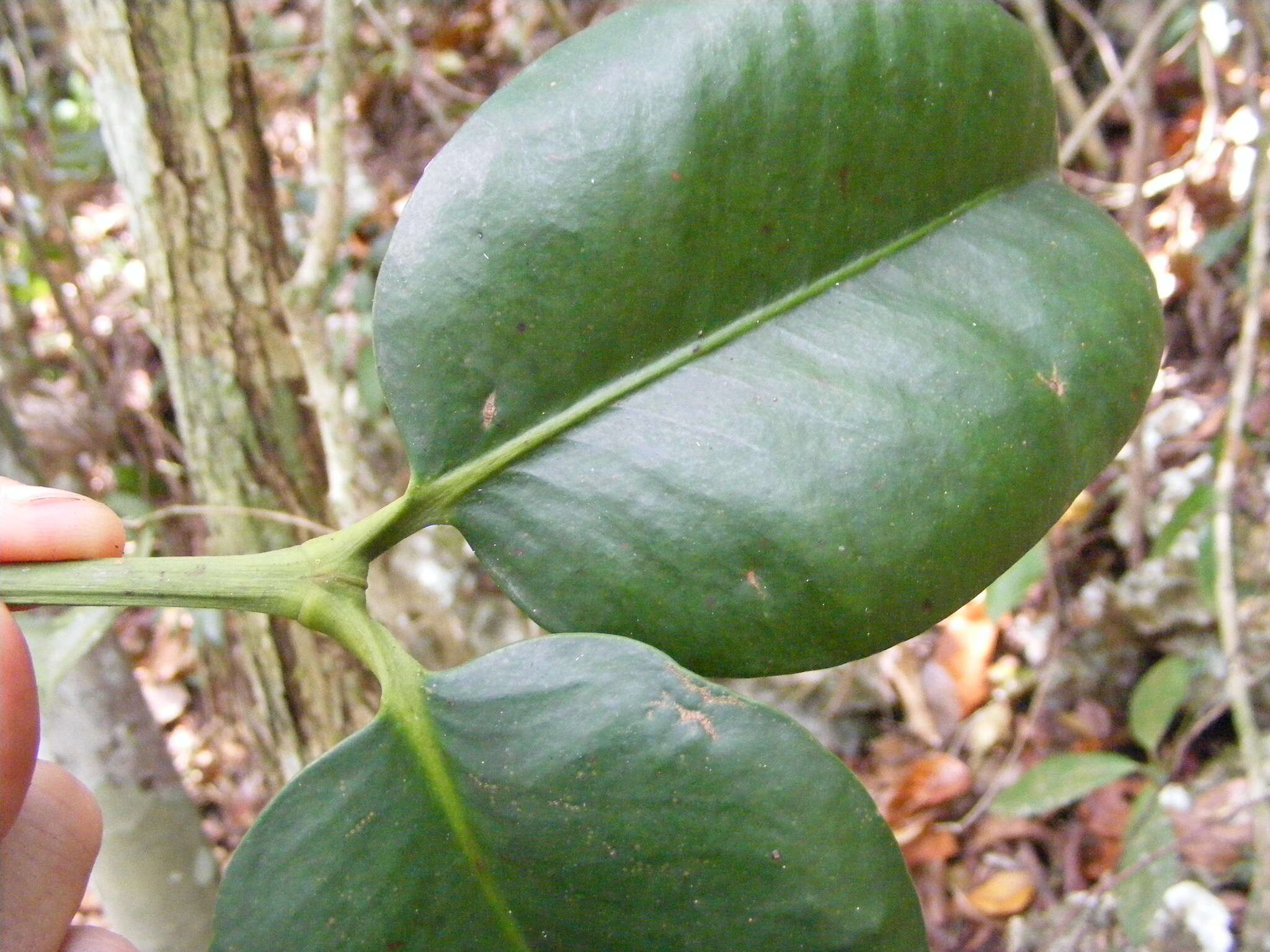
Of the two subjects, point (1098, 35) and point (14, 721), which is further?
point (1098, 35)

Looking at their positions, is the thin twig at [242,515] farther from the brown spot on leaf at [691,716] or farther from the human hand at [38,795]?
the brown spot on leaf at [691,716]

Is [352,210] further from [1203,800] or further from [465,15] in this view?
[1203,800]

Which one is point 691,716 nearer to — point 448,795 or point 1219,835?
point 448,795

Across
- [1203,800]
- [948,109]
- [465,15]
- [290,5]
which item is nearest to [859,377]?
[948,109]

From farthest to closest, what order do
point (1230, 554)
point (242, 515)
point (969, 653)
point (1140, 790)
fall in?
point (969, 653), point (1140, 790), point (242, 515), point (1230, 554)

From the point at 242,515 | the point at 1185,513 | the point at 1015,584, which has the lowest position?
the point at 1015,584

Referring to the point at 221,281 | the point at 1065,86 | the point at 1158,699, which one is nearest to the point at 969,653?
the point at 1158,699

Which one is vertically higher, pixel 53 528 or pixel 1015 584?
pixel 53 528
